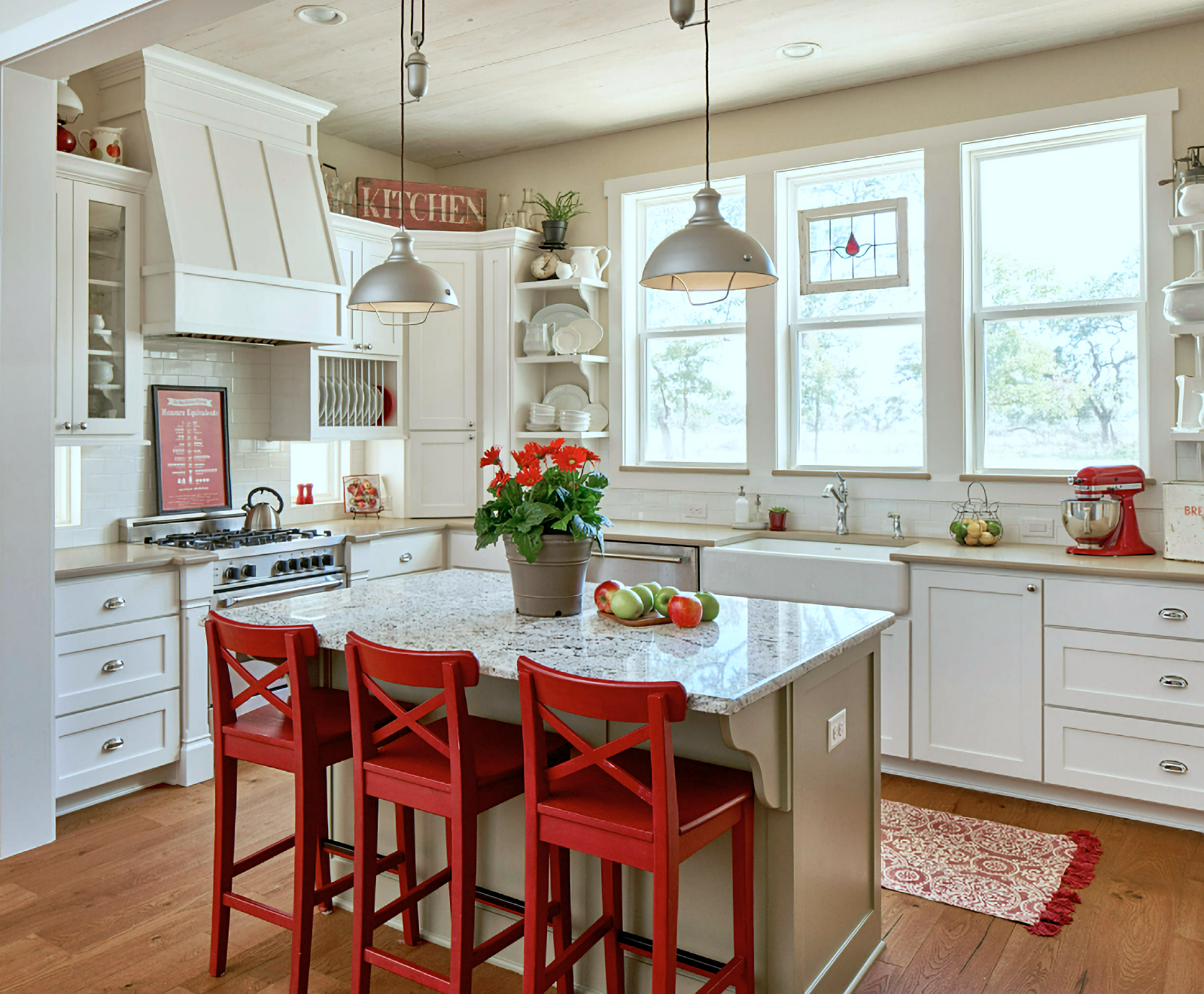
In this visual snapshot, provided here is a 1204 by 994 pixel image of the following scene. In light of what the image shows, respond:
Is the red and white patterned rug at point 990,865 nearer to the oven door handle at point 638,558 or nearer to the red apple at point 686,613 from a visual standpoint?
the red apple at point 686,613

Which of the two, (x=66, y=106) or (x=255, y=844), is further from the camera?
(x=66, y=106)

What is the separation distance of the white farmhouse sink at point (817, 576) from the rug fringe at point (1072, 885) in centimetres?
104

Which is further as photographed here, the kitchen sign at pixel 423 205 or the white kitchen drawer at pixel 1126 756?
the kitchen sign at pixel 423 205

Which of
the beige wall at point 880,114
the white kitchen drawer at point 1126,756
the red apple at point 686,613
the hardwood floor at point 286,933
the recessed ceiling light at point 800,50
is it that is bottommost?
the hardwood floor at point 286,933

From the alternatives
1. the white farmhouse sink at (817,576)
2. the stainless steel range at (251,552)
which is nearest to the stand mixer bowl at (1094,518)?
the white farmhouse sink at (817,576)

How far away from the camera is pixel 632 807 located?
Result: 6.26 feet

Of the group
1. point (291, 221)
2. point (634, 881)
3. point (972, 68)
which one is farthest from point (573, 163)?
point (634, 881)

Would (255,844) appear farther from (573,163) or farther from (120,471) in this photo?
(573,163)

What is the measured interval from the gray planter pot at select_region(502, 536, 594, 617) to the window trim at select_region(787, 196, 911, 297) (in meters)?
2.67

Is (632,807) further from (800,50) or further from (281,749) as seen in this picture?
(800,50)

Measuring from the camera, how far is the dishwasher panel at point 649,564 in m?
4.38

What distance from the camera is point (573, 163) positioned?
5.43 m

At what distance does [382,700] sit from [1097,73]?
12.8 ft

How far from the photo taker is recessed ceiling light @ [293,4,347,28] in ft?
12.1
